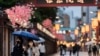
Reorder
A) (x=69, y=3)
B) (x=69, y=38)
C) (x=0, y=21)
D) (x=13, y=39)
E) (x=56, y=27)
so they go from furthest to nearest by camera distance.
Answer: (x=69, y=38) < (x=56, y=27) < (x=13, y=39) < (x=0, y=21) < (x=69, y=3)

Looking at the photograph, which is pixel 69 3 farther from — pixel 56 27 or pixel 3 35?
pixel 56 27

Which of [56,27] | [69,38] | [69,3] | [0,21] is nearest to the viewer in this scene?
[69,3]

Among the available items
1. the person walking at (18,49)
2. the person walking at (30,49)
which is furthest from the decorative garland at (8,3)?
the person walking at (18,49)

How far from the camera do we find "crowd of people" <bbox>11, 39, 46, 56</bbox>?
60.7 feet

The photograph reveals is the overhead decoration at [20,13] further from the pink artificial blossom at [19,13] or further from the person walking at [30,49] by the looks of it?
the person walking at [30,49]

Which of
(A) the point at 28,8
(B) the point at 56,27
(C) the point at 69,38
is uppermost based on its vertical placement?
(A) the point at 28,8

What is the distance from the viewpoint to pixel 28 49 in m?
23.1

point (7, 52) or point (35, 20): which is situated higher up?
point (35, 20)

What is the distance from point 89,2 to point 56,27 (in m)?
46.6

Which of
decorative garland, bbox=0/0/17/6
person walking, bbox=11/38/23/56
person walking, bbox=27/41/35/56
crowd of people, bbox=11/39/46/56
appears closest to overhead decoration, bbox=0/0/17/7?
decorative garland, bbox=0/0/17/6

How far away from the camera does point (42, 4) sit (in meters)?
23.3

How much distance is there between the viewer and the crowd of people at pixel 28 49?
728 inches

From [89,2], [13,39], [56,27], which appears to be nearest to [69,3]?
[89,2]

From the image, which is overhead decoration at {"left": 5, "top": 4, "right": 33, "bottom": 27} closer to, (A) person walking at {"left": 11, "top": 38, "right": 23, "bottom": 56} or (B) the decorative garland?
(B) the decorative garland
